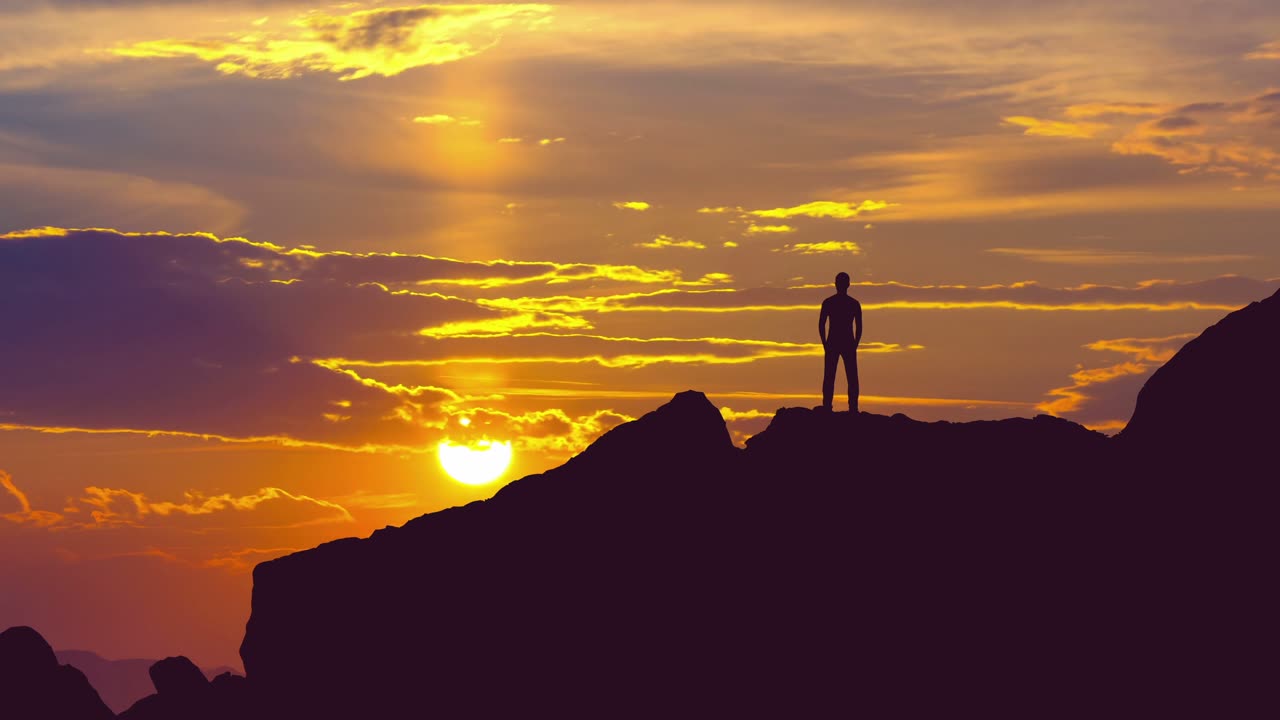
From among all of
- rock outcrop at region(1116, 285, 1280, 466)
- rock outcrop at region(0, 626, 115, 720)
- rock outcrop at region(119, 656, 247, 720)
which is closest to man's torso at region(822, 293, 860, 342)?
rock outcrop at region(1116, 285, 1280, 466)

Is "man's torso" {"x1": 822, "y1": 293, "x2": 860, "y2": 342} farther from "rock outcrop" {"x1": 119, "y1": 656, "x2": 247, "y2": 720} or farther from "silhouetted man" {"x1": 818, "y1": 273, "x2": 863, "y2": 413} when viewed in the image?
"rock outcrop" {"x1": 119, "y1": 656, "x2": 247, "y2": 720}

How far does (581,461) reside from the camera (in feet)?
128

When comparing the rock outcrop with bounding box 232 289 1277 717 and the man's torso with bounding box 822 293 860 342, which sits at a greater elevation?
the man's torso with bounding box 822 293 860 342

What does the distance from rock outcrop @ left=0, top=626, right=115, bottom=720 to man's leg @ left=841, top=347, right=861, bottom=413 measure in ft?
122

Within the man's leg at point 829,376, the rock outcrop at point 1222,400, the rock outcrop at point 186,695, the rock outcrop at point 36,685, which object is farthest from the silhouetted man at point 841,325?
the rock outcrop at point 36,685

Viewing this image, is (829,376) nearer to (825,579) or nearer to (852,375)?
(852,375)

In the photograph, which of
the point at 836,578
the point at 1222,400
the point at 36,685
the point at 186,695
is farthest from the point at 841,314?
the point at 36,685

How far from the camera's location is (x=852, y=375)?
116ft

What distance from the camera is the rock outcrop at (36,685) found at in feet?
189

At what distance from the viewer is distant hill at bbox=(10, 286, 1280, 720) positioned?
31.5 m

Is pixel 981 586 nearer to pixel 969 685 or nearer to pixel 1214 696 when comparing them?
pixel 969 685

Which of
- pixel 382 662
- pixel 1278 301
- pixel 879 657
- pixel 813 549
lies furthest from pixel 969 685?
pixel 382 662

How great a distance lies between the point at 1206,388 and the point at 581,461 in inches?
607

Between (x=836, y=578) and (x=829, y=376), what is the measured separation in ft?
15.4
